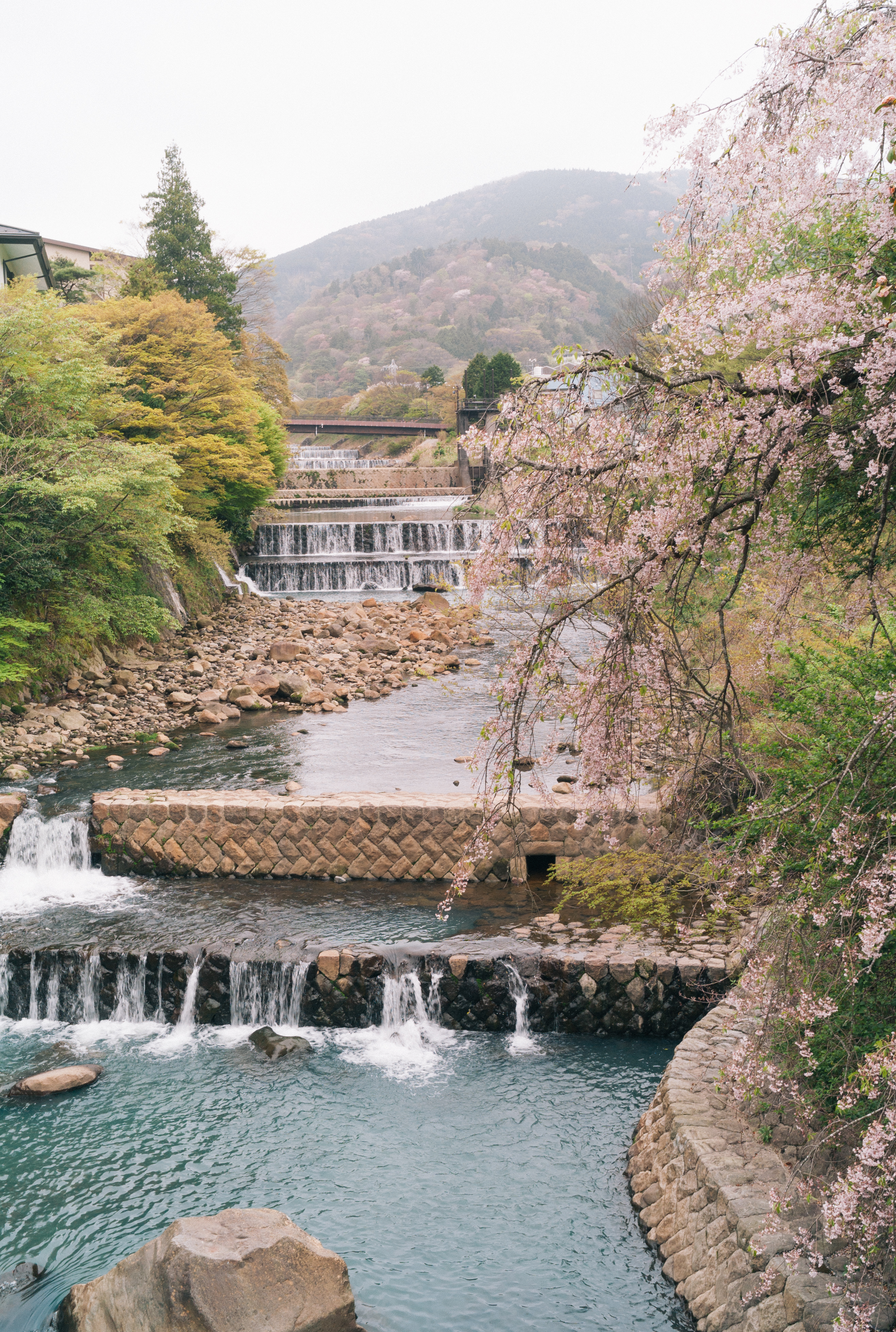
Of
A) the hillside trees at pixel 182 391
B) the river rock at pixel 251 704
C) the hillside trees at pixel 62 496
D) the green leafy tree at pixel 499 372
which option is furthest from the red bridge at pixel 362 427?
the river rock at pixel 251 704

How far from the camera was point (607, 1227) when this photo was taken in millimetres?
5156

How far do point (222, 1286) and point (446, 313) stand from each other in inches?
4185

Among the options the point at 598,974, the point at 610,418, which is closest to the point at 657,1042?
the point at 598,974

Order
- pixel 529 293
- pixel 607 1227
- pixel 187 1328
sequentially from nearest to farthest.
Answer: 1. pixel 187 1328
2. pixel 607 1227
3. pixel 529 293

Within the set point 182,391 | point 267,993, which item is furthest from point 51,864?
point 182,391

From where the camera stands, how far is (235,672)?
17.2m

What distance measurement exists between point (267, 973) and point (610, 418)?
5539 mm

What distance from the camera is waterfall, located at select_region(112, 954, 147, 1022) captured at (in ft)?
25.6

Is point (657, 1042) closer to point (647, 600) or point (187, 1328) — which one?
point (187, 1328)

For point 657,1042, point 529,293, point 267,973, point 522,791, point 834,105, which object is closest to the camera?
point 834,105

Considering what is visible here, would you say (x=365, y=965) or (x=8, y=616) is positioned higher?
(x=8, y=616)

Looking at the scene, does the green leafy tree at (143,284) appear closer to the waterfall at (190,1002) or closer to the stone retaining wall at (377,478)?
the stone retaining wall at (377,478)

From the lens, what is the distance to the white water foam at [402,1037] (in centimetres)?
694

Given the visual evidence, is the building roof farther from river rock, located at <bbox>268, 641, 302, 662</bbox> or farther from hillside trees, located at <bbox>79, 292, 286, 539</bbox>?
river rock, located at <bbox>268, 641, 302, 662</bbox>
